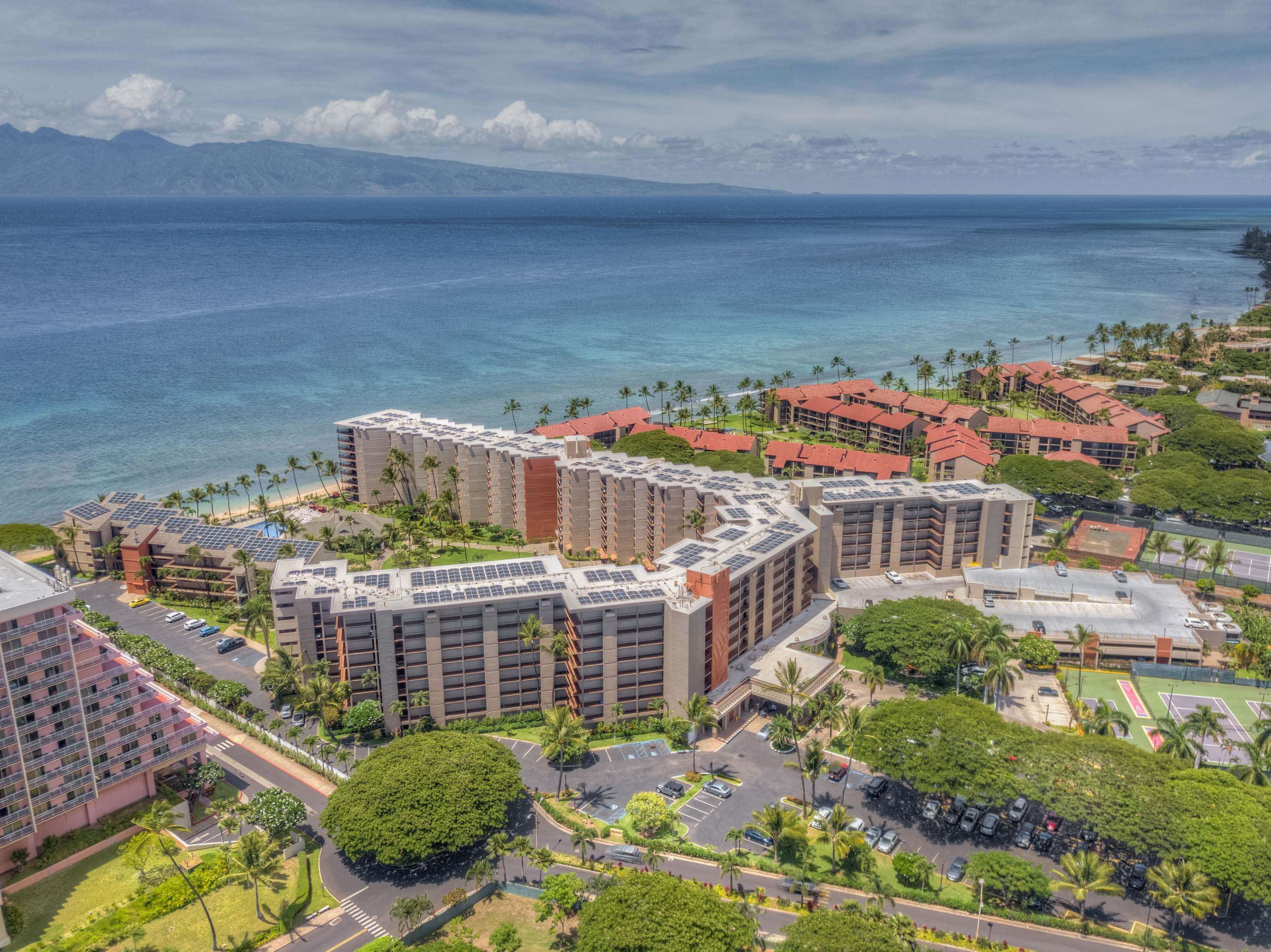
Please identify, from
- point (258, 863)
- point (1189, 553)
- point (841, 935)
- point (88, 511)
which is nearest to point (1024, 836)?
point (841, 935)

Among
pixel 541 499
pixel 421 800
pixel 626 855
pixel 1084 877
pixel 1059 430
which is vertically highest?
pixel 1059 430

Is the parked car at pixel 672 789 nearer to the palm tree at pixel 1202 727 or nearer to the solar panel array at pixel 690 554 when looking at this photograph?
the solar panel array at pixel 690 554

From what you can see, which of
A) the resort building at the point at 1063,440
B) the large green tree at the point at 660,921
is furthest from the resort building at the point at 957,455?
the large green tree at the point at 660,921

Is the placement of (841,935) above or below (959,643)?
below

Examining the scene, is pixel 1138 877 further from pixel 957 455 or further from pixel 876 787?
pixel 957 455

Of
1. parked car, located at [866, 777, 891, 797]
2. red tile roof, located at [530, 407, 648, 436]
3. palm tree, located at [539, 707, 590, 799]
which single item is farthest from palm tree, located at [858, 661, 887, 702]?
red tile roof, located at [530, 407, 648, 436]

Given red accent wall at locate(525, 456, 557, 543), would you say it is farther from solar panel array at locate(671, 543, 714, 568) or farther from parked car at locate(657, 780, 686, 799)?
parked car at locate(657, 780, 686, 799)
